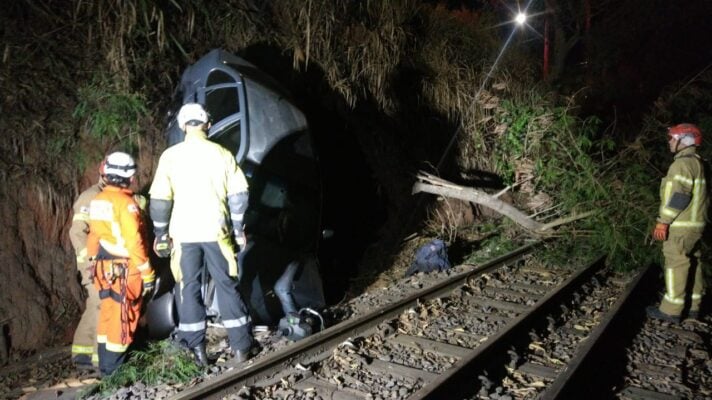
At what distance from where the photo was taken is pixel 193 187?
4156 mm

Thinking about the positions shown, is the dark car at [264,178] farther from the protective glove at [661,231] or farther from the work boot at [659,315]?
the protective glove at [661,231]

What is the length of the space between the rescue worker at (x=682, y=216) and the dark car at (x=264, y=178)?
12.4 ft

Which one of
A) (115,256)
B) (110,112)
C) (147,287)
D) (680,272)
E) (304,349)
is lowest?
(304,349)

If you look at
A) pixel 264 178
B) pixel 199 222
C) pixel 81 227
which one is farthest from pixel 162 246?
pixel 264 178

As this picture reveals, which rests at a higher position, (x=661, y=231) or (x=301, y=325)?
(x=661, y=231)

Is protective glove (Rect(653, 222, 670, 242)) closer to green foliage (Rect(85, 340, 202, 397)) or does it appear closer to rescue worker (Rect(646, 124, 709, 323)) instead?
rescue worker (Rect(646, 124, 709, 323))

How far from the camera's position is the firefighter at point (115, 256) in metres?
4.17

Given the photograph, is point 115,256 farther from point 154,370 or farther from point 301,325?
point 301,325

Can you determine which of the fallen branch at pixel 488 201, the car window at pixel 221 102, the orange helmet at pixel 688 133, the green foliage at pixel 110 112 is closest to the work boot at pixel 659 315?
the orange helmet at pixel 688 133

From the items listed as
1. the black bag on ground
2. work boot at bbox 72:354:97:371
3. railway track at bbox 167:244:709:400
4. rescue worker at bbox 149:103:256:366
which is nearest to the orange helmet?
railway track at bbox 167:244:709:400

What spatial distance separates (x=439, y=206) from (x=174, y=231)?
251 inches

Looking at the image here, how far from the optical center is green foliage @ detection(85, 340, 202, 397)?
13.2 feet

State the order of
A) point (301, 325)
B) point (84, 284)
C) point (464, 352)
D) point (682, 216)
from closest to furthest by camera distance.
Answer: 1. point (464, 352)
2. point (84, 284)
3. point (301, 325)
4. point (682, 216)

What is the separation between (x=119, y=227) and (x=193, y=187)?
70cm
